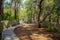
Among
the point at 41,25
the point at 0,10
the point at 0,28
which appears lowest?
the point at 41,25

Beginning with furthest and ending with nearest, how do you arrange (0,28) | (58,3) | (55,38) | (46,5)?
(46,5) → (58,3) → (55,38) → (0,28)

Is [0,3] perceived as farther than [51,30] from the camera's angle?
No

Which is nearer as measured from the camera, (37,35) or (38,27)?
(37,35)

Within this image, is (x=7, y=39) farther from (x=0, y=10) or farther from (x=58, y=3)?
(x=58, y=3)

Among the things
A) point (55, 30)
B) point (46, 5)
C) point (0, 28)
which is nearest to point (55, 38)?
point (55, 30)

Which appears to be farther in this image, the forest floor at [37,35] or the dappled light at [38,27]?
the forest floor at [37,35]

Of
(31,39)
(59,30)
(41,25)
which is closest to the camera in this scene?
(31,39)

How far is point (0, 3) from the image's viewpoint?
5.41 meters

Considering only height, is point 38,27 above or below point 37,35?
below

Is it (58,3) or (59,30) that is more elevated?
(58,3)

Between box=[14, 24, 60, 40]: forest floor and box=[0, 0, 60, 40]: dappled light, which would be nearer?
box=[0, 0, 60, 40]: dappled light

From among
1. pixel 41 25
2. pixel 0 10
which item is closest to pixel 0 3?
pixel 0 10

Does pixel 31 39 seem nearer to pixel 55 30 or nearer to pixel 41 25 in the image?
pixel 55 30

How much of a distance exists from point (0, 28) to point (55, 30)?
9.16 metres
